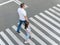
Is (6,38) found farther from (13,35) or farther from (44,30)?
(44,30)

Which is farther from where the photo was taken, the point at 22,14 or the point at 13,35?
the point at 13,35

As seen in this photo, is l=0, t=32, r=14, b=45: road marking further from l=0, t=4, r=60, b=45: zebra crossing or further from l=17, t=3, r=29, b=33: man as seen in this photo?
l=17, t=3, r=29, b=33: man

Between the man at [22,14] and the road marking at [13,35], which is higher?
the man at [22,14]

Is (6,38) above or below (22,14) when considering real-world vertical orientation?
below

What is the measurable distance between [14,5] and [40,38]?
506cm

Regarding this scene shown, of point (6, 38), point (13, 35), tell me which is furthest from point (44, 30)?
point (6, 38)

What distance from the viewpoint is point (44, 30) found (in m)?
12.4

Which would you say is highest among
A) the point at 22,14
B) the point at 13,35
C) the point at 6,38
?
the point at 22,14

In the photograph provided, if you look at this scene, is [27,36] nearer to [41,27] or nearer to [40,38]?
[40,38]

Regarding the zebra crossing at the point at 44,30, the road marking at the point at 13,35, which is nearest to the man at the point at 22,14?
the road marking at the point at 13,35

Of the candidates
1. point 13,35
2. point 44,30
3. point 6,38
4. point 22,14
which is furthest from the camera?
point 44,30

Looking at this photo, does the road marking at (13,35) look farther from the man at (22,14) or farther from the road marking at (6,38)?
the man at (22,14)

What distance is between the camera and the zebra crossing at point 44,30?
11.5 meters

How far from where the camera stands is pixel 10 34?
12.3m
